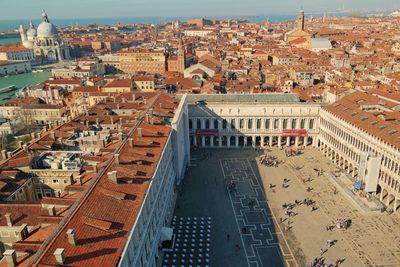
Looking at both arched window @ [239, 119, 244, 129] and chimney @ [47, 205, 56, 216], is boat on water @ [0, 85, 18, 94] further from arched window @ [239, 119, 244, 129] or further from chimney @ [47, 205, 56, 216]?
chimney @ [47, 205, 56, 216]

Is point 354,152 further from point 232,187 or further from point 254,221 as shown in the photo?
point 254,221

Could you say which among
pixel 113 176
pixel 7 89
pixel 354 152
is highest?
pixel 113 176

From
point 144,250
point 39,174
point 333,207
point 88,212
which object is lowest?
point 333,207

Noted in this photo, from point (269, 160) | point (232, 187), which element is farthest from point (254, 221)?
point (269, 160)

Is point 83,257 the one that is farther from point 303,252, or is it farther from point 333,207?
point 333,207

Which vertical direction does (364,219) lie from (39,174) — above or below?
below

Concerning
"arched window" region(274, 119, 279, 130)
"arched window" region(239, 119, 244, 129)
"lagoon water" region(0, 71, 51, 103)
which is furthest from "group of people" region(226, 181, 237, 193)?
"lagoon water" region(0, 71, 51, 103)

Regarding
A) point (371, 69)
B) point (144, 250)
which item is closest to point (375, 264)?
point (144, 250)

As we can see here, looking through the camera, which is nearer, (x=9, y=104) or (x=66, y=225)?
(x=66, y=225)

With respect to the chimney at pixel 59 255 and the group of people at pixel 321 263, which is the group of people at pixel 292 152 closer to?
the group of people at pixel 321 263
